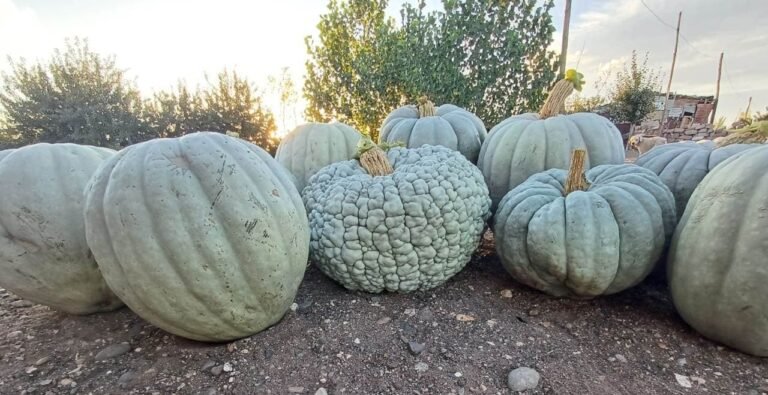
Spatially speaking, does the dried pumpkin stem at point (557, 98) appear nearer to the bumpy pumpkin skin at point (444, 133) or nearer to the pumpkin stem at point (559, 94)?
the pumpkin stem at point (559, 94)

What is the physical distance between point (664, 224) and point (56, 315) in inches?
103

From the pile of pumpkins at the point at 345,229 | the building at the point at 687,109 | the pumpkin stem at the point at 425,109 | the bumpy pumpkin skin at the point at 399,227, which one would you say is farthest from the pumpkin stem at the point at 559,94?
the building at the point at 687,109

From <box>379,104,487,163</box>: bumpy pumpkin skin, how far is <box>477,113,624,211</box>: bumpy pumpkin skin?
10.8 inches

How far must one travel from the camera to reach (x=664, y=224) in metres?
1.58

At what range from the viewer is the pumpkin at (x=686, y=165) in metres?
1.81

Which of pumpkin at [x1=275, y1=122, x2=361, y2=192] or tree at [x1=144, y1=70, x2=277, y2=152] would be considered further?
tree at [x1=144, y1=70, x2=277, y2=152]

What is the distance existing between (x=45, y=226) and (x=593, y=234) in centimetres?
202

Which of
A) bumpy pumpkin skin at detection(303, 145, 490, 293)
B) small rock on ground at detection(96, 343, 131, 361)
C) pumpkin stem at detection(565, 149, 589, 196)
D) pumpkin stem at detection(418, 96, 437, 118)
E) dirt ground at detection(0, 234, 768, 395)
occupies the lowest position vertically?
small rock on ground at detection(96, 343, 131, 361)

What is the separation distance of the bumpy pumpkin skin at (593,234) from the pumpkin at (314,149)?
1.22 metres

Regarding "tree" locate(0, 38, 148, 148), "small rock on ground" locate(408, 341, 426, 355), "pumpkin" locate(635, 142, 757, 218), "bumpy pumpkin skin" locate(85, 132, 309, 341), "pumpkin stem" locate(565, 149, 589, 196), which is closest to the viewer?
"bumpy pumpkin skin" locate(85, 132, 309, 341)

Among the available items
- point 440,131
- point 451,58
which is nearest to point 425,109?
point 440,131

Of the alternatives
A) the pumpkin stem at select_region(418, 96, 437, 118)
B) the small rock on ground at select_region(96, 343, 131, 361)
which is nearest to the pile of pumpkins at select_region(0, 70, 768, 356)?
the small rock on ground at select_region(96, 343, 131, 361)

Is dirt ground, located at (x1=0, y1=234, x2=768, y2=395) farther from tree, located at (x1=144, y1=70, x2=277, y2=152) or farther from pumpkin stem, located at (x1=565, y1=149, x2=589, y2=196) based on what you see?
tree, located at (x1=144, y1=70, x2=277, y2=152)

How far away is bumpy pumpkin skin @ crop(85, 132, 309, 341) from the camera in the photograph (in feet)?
3.97
